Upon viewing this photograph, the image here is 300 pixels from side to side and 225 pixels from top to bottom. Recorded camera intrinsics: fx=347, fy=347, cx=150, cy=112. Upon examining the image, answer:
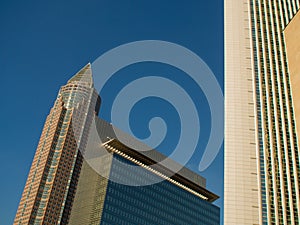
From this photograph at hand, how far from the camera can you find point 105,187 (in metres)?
149

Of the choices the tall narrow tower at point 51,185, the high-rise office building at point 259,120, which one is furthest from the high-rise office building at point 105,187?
the high-rise office building at point 259,120

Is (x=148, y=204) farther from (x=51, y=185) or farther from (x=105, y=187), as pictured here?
(x=51, y=185)

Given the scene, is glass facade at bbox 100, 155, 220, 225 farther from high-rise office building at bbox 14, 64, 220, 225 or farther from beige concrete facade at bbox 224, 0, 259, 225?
beige concrete facade at bbox 224, 0, 259, 225

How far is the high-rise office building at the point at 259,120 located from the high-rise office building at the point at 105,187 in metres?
90.2

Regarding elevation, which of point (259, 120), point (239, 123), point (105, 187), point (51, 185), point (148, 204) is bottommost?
point (239, 123)

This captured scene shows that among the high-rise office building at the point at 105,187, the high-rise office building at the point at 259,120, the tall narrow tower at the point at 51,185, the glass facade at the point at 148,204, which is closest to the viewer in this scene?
the high-rise office building at the point at 259,120

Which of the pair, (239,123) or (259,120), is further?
(239,123)

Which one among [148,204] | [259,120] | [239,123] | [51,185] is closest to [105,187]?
[148,204]

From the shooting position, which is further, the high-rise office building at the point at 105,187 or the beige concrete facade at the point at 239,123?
the high-rise office building at the point at 105,187

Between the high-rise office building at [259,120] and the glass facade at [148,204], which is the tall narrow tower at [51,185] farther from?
the high-rise office building at [259,120]

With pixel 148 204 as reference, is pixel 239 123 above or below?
below

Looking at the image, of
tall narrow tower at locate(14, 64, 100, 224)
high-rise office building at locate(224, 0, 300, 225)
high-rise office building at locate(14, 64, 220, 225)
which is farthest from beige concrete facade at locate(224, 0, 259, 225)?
tall narrow tower at locate(14, 64, 100, 224)

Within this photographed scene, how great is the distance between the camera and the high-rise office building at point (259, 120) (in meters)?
61.6

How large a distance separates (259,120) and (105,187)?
94.7m
